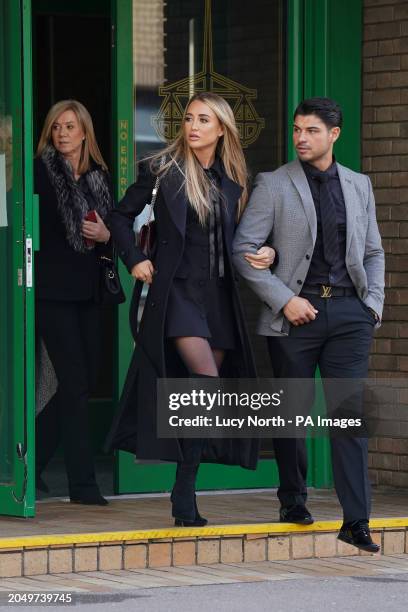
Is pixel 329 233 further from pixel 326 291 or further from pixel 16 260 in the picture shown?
pixel 16 260

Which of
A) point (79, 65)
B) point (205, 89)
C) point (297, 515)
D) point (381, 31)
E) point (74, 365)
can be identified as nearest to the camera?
point (297, 515)

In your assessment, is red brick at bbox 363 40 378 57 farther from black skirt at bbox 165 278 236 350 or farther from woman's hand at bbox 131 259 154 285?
woman's hand at bbox 131 259 154 285

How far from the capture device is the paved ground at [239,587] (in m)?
6.23

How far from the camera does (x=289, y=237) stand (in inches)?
278

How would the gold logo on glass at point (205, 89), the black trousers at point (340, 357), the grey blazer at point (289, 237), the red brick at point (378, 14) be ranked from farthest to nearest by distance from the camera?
1. the red brick at point (378, 14)
2. the gold logo on glass at point (205, 89)
3. the grey blazer at point (289, 237)
4. the black trousers at point (340, 357)

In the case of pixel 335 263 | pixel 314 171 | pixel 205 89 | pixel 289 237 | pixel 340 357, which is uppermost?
pixel 205 89

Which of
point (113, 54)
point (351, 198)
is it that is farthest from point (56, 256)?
point (351, 198)

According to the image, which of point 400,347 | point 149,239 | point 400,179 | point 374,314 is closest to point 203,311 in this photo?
point 149,239

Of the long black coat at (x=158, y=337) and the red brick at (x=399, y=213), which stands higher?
the red brick at (x=399, y=213)

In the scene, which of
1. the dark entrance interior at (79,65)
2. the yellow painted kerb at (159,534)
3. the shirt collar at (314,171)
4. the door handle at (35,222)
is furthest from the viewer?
the dark entrance interior at (79,65)

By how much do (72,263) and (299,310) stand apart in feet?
4.72

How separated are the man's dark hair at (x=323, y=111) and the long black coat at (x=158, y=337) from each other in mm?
442

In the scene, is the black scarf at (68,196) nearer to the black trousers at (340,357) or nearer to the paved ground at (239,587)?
the black trousers at (340,357)

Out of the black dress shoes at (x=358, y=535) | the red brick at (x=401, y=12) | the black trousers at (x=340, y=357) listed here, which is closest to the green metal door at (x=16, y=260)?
the black trousers at (x=340, y=357)
